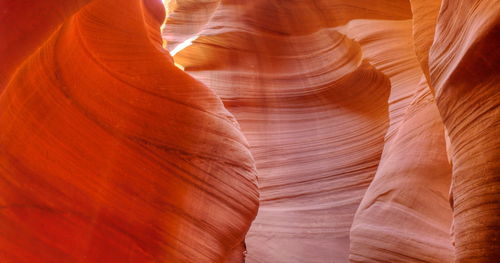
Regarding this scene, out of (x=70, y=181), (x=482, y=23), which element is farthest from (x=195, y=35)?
(x=482, y=23)

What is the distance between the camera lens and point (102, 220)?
9.94ft

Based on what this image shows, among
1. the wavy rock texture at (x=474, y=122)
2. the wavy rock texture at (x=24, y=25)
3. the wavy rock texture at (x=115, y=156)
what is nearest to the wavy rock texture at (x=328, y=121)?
the wavy rock texture at (x=474, y=122)

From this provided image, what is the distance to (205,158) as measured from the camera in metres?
3.32

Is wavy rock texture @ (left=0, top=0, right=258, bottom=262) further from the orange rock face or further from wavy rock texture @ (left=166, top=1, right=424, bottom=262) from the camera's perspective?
wavy rock texture @ (left=166, top=1, right=424, bottom=262)

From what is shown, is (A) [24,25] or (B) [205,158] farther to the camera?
(B) [205,158]

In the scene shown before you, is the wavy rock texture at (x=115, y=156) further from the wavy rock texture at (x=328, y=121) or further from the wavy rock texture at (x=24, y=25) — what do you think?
the wavy rock texture at (x=328, y=121)

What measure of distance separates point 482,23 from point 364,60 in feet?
11.2

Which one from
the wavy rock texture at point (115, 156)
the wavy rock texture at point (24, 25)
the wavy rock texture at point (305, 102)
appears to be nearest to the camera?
the wavy rock texture at point (24, 25)

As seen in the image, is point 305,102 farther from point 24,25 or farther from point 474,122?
point 24,25

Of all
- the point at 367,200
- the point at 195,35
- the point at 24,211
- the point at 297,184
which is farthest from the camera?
the point at 195,35

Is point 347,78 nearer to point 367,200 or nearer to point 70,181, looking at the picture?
point 367,200

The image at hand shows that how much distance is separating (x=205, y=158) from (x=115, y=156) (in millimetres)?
571

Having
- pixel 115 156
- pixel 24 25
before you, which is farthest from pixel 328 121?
pixel 24 25

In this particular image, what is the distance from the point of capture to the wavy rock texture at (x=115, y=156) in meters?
2.85
